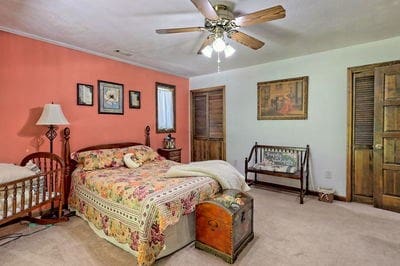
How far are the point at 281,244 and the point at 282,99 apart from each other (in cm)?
272

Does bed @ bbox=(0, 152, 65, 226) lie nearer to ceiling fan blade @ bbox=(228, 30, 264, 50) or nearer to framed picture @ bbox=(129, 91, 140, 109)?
framed picture @ bbox=(129, 91, 140, 109)

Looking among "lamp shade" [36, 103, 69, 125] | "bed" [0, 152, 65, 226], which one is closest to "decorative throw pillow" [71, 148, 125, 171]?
"bed" [0, 152, 65, 226]

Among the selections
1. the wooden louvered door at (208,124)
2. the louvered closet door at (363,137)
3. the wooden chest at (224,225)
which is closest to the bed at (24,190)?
the wooden chest at (224,225)

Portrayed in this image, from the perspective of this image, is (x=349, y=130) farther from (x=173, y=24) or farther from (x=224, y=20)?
(x=173, y=24)

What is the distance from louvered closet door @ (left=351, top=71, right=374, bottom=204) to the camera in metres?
3.49

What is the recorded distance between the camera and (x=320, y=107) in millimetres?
3904

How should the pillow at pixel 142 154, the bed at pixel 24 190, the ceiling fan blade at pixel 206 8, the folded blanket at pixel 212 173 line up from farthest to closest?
the pillow at pixel 142 154
the folded blanket at pixel 212 173
the bed at pixel 24 190
the ceiling fan blade at pixel 206 8

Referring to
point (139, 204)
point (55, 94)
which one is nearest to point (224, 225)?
point (139, 204)

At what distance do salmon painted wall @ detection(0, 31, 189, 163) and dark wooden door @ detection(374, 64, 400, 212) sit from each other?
12.7ft

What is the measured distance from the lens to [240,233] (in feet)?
7.34

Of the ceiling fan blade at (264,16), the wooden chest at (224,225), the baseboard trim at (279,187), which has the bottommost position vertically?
the baseboard trim at (279,187)

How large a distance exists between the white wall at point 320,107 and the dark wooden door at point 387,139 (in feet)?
1.08

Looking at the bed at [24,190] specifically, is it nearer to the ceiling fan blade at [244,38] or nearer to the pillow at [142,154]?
the pillow at [142,154]

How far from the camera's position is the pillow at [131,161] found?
137 inches
